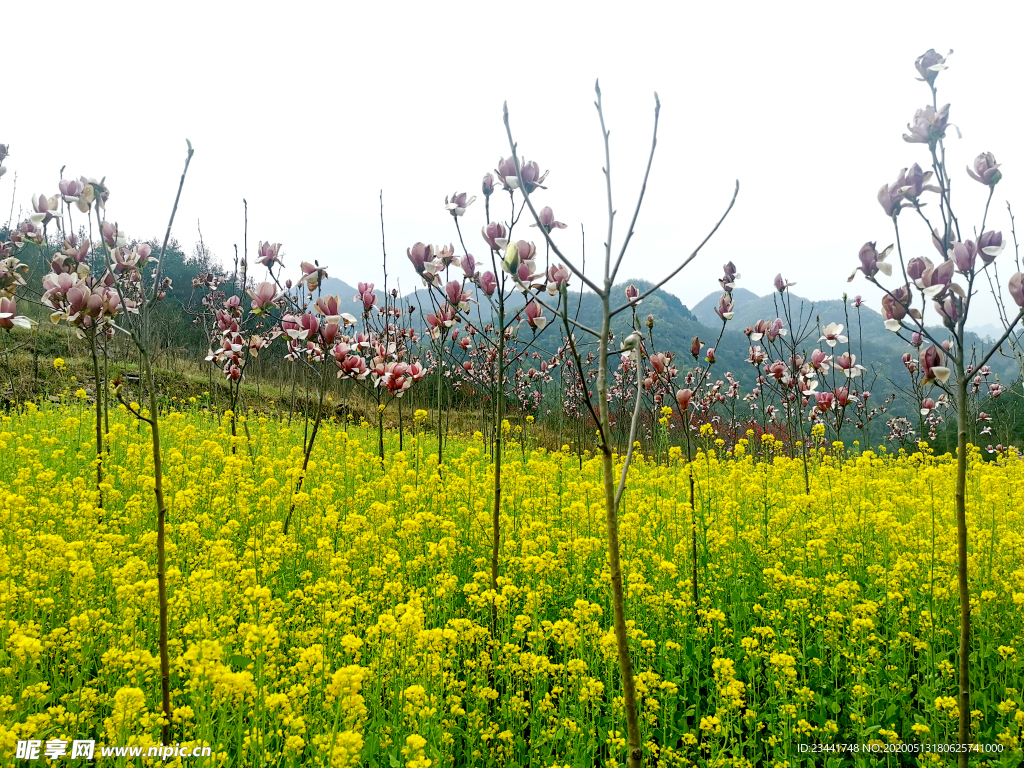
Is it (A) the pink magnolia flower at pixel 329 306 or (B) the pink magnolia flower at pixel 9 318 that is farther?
(A) the pink magnolia flower at pixel 329 306

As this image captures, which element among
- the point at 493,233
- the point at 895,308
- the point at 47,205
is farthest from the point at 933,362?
the point at 47,205

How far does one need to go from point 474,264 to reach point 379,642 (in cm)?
207

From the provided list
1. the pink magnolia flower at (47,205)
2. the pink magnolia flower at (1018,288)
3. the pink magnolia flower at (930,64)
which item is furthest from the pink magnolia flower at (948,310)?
the pink magnolia flower at (47,205)

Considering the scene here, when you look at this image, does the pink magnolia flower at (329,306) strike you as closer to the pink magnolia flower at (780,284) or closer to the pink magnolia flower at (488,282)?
the pink magnolia flower at (488,282)

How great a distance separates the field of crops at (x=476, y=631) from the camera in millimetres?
2238

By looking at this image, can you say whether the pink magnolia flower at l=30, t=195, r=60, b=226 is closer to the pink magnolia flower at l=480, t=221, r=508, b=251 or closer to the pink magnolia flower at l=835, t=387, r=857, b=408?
the pink magnolia flower at l=480, t=221, r=508, b=251

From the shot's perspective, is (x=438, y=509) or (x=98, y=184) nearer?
(x=98, y=184)

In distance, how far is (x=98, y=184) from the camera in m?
2.34

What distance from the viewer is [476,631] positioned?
8.80 feet

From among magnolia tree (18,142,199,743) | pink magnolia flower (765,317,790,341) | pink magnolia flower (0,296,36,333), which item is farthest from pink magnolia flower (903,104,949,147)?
pink magnolia flower (0,296,36,333)

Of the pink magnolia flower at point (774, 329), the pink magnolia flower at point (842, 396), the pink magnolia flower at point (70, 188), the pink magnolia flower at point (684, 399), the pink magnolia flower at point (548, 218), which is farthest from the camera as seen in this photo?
the pink magnolia flower at point (774, 329)

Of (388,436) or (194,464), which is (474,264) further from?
(388,436)

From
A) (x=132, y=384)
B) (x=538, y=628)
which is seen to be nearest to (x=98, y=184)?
(x=538, y=628)

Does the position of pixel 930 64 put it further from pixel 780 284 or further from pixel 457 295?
pixel 780 284
